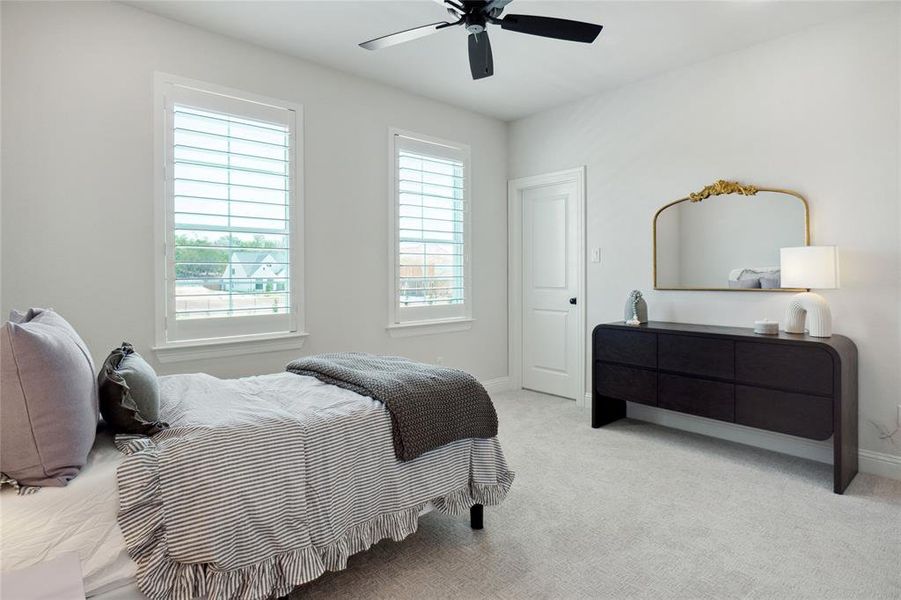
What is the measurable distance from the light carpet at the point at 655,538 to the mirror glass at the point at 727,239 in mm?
1215

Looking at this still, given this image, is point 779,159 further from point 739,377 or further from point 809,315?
point 739,377

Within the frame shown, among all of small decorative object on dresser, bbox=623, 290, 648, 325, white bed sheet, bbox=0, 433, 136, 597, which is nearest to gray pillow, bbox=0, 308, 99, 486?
white bed sheet, bbox=0, 433, 136, 597

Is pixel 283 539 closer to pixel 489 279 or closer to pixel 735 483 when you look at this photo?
pixel 735 483

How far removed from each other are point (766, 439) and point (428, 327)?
2.64 meters

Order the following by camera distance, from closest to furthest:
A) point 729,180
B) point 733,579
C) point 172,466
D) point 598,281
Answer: point 172,466
point 733,579
point 729,180
point 598,281

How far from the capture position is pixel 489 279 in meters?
4.96

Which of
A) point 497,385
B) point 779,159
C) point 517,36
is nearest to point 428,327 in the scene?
point 497,385

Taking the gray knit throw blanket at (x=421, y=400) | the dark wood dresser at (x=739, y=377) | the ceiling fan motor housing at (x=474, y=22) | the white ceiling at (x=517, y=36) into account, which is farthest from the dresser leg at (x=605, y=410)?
the ceiling fan motor housing at (x=474, y=22)

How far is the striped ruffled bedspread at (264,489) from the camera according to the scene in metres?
1.47

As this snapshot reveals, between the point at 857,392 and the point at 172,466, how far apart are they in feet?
11.8

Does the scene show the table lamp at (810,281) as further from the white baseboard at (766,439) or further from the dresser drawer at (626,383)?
the dresser drawer at (626,383)

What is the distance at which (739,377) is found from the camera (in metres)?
3.07

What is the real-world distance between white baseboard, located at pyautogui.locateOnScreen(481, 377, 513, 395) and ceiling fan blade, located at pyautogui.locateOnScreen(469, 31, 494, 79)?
122 inches

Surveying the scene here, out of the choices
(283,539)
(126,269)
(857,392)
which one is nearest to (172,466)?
(283,539)
